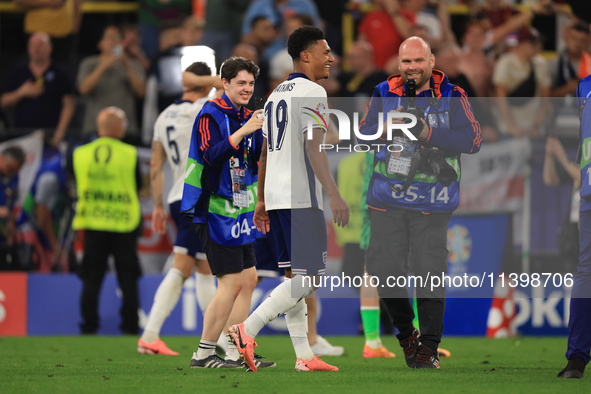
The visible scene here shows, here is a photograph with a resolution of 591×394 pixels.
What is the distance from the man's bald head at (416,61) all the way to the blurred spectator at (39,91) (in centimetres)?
630

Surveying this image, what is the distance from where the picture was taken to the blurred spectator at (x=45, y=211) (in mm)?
9070

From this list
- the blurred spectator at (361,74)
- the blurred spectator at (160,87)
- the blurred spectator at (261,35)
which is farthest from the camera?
the blurred spectator at (261,35)

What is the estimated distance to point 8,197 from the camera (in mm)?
9062

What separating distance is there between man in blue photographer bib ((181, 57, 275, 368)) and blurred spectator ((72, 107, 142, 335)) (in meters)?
3.58

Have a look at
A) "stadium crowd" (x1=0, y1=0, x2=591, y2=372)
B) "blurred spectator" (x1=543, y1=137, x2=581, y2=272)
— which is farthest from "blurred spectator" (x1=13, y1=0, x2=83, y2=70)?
"blurred spectator" (x1=543, y1=137, x2=581, y2=272)

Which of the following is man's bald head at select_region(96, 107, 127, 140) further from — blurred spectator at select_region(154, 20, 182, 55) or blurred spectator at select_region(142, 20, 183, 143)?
blurred spectator at select_region(154, 20, 182, 55)

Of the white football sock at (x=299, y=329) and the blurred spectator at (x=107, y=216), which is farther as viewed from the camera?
the blurred spectator at (x=107, y=216)

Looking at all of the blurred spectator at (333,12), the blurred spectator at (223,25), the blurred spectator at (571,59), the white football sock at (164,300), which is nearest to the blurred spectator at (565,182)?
the blurred spectator at (571,59)

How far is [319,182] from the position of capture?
16.4 feet

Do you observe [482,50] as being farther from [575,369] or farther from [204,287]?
[575,369]

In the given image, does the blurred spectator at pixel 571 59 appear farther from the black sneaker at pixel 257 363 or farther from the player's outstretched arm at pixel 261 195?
the black sneaker at pixel 257 363

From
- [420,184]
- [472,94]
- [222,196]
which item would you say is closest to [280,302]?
[222,196]

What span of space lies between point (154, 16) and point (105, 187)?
369 centimetres

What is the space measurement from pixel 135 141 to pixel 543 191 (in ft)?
15.8
